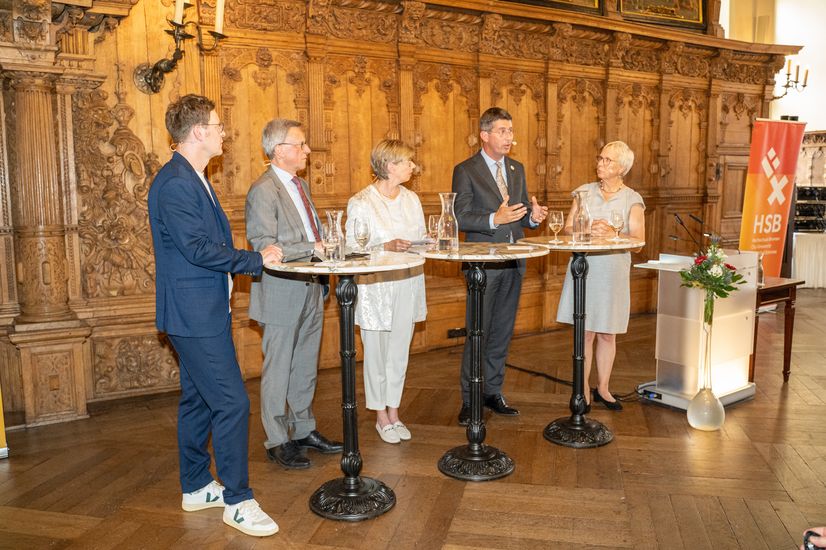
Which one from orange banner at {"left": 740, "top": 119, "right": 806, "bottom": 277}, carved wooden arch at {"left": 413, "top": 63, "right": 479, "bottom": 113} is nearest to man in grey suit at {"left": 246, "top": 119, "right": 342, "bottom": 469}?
carved wooden arch at {"left": 413, "top": 63, "right": 479, "bottom": 113}

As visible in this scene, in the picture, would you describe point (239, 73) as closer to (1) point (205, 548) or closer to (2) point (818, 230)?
(1) point (205, 548)

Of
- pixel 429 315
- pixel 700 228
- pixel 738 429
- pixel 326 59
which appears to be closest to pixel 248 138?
pixel 326 59

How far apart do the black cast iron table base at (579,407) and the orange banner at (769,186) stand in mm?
4505

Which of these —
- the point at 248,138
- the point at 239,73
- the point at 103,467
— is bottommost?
the point at 103,467

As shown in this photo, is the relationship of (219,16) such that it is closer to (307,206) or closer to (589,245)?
(307,206)

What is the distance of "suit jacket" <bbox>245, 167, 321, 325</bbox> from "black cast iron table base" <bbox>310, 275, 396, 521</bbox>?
19.6 inches

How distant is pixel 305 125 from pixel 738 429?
3.85 metres

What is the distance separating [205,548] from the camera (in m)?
2.88

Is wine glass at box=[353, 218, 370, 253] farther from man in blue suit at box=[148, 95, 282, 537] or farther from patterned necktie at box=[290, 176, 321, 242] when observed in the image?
patterned necktie at box=[290, 176, 321, 242]

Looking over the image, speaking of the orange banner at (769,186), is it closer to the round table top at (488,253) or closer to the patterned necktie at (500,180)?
the patterned necktie at (500,180)

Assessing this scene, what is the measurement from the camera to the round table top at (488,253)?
310cm

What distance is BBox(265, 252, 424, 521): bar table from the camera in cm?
302

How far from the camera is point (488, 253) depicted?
10.4 feet

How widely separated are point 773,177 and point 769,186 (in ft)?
0.36
